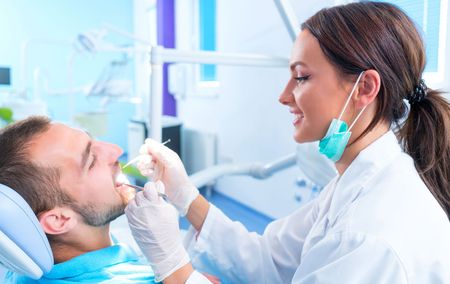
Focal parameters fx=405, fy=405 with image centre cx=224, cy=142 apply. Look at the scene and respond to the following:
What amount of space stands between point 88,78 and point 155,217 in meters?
5.37

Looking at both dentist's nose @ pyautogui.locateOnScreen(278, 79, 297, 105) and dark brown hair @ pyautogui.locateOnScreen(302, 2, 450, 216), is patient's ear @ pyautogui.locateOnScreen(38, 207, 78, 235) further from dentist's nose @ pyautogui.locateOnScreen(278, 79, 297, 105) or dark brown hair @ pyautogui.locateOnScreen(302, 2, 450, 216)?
dark brown hair @ pyautogui.locateOnScreen(302, 2, 450, 216)

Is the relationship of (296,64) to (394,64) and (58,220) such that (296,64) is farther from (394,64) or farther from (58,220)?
(58,220)

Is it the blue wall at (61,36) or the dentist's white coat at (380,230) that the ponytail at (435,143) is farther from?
the blue wall at (61,36)

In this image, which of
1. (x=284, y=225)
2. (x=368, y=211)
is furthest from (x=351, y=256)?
(x=284, y=225)

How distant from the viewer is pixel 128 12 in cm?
610

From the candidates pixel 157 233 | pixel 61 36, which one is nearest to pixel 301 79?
pixel 157 233

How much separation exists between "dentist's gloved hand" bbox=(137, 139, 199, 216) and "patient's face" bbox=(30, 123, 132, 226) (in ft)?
0.58

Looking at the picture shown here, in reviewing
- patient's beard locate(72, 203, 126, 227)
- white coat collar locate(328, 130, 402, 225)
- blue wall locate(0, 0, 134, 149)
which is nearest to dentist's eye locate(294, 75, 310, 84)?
white coat collar locate(328, 130, 402, 225)

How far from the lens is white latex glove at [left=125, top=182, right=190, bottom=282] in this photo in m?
0.95

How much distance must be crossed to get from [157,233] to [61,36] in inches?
214

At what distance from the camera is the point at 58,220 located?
3.13 feet

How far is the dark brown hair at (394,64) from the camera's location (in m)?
0.90

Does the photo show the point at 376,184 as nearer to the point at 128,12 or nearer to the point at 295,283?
the point at 295,283

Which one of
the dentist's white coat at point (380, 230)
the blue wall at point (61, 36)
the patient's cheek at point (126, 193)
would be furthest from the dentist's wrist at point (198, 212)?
the blue wall at point (61, 36)
